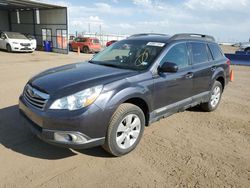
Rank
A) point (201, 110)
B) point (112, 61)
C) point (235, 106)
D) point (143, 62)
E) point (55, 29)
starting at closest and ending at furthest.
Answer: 1. point (143, 62)
2. point (112, 61)
3. point (201, 110)
4. point (235, 106)
5. point (55, 29)

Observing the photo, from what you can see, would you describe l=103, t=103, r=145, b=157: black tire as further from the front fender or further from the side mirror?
the front fender

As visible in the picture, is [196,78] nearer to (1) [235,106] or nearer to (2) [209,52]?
(2) [209,52]

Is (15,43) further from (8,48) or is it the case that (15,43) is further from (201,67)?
(201,67)

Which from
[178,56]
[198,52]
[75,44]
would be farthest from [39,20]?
[178,56]

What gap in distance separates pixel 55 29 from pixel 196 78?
20861 millimetres

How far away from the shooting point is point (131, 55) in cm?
454

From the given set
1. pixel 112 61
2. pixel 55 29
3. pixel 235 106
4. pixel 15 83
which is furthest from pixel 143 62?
pixel 55 29

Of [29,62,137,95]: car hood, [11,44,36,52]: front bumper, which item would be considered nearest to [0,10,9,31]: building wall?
[11,44,36,52]: front bumper

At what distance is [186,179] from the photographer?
10.6 feet

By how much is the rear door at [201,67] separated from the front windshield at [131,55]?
96 cm

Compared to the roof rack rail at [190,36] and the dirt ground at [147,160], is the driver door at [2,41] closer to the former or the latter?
the dirt ground at [147,160]

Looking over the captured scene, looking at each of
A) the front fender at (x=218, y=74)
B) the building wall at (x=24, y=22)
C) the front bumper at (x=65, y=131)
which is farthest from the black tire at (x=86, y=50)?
the front bumper at (x=65, y=131)

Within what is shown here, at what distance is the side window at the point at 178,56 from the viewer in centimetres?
437

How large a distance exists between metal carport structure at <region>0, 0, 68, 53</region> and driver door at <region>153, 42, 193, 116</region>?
60.9 ft
